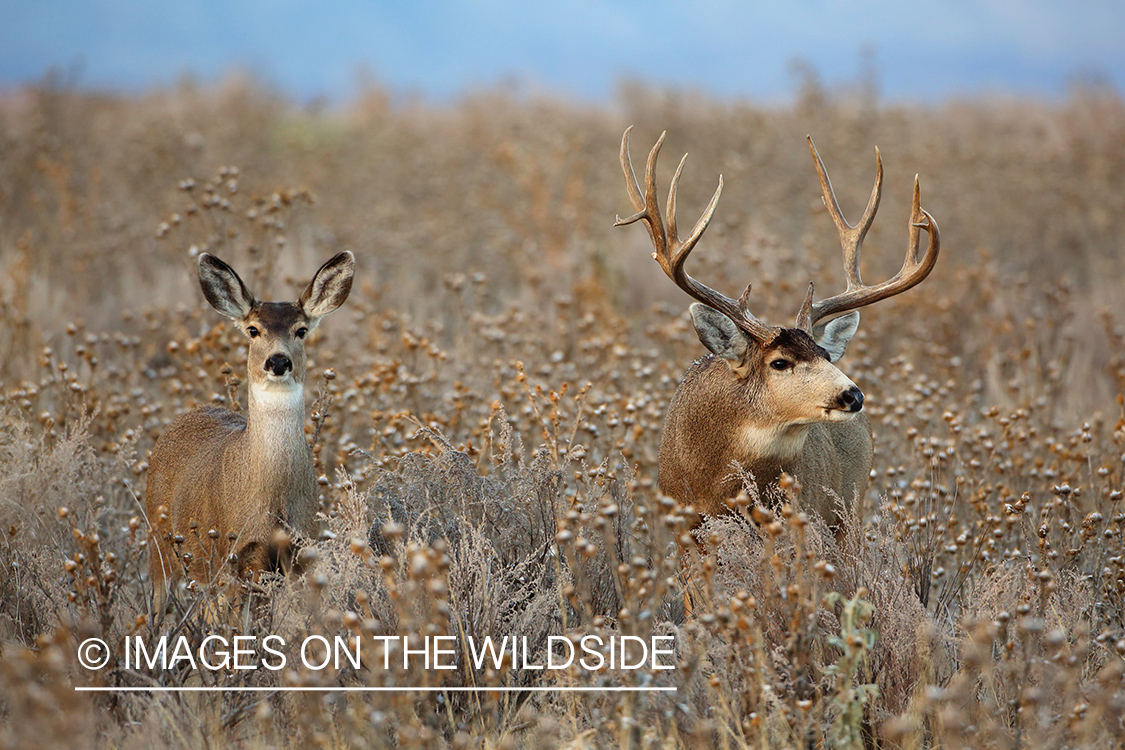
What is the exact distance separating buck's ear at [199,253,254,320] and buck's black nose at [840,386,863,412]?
8.33 feet

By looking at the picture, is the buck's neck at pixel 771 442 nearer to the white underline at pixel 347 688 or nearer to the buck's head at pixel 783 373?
the buck's head at pixel 783 373

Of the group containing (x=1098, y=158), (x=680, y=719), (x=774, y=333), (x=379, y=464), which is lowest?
(x=680, y=719)

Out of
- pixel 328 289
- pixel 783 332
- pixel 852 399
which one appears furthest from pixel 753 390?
pixel 328 289

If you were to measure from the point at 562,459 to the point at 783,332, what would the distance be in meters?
1.33

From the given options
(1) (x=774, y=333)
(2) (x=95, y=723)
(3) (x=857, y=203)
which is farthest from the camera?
(3) (x=857, y=203)

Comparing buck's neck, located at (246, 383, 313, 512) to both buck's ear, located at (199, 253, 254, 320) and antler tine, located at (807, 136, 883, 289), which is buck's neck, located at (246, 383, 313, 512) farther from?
antler tine, located at (807, 136, 883, 289)

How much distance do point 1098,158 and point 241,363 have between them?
43.0 ft

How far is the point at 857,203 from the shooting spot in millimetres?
12508

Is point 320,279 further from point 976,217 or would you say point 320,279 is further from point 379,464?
point 976,217

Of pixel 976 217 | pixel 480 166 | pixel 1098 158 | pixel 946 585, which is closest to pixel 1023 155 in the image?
pixel 1098 158

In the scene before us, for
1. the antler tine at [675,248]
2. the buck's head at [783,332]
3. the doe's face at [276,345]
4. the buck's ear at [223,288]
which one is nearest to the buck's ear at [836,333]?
the buck's head at [783,332]

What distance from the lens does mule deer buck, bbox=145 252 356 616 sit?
14.5 ft

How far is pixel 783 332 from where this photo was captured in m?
4.62

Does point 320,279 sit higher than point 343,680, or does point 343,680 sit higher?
point 320,279
